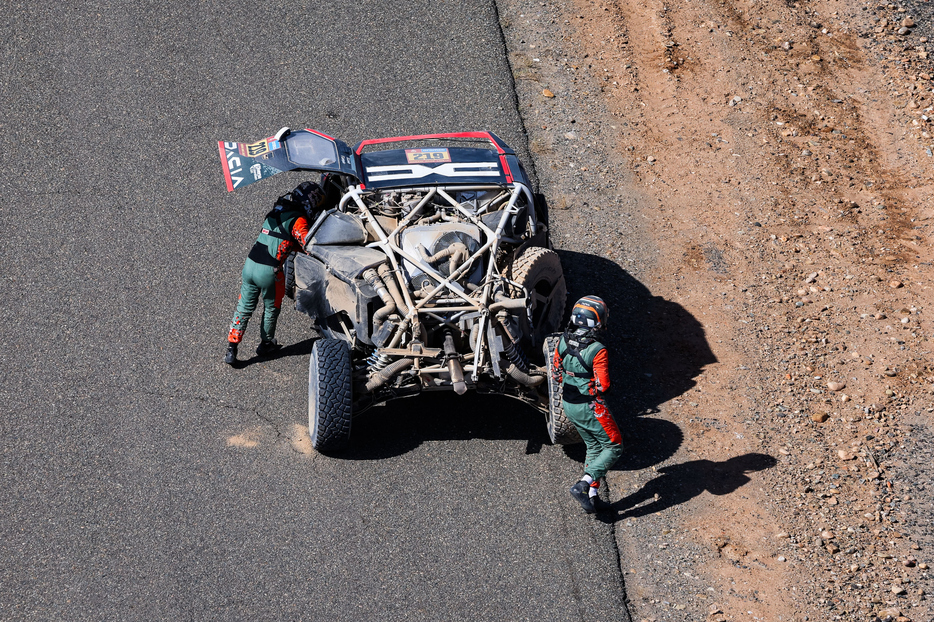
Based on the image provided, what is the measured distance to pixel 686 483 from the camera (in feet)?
28.1

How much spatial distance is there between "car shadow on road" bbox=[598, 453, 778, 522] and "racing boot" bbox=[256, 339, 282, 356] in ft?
12.3

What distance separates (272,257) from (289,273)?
27cm

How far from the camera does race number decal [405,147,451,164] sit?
9492mm

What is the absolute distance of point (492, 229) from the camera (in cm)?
883

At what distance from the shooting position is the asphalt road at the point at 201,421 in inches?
291

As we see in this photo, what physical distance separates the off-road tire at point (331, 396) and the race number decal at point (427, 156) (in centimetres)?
231

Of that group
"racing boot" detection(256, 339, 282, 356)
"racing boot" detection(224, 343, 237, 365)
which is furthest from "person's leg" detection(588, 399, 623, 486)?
"racing boot" detection(224, 343, 237, 365)

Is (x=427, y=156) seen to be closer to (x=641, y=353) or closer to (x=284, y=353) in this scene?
(x=284, y=353)

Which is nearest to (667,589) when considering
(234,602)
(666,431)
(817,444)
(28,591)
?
(666,431)

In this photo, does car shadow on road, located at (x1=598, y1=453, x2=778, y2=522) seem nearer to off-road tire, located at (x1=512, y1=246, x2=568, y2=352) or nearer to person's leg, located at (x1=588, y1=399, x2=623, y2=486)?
person's leg, located at (x1=588, y1=399, x2=623, y2=486)

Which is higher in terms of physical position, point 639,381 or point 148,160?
point 148,160

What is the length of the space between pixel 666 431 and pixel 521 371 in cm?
185

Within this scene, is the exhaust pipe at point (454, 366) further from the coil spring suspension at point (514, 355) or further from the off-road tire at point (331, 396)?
the off-road tire at point (331, 396)

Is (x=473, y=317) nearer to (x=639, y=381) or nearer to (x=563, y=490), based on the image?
(x=563, y=490)
